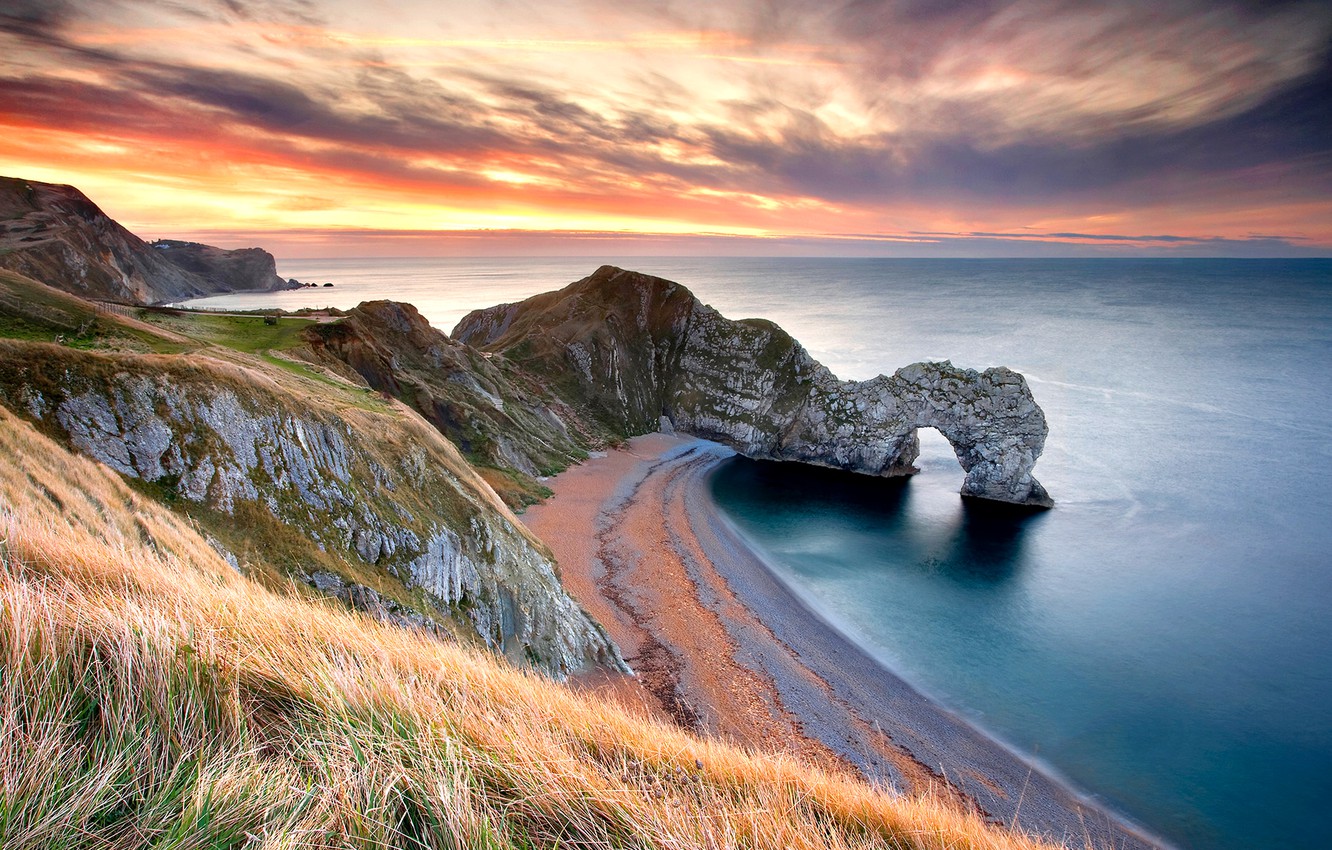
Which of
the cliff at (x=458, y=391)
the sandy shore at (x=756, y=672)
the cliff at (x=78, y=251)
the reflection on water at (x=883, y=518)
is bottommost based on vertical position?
the sandy shore at (x=756, y=672)

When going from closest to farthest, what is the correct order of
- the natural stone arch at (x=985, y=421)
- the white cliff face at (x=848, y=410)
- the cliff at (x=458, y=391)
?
the cliff at (x=458, y=391), the natural stone arch at (x=985, y=421), the white cliff face at (x=848, y=410)

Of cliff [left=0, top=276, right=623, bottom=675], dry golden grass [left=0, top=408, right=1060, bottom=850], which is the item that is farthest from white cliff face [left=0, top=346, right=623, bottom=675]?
dry golden grass [left=0, top=408, right=1060, bottom=850]

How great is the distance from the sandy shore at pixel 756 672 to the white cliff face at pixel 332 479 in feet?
13.8

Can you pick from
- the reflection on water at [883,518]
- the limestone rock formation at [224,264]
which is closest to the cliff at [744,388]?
the reflection on water at [883,518]

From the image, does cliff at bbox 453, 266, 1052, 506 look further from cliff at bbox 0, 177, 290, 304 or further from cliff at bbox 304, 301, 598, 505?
cliff at bbox 0, 177, 290, 304

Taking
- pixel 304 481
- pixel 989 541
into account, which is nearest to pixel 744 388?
pixel 989 541

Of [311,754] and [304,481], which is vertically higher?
[311,754]

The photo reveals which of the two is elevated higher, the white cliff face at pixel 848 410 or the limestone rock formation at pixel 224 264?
the limestone rock formation at pixel 224 264

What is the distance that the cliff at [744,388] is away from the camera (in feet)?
166

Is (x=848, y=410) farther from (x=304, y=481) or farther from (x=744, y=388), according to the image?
(x=304, y=481)

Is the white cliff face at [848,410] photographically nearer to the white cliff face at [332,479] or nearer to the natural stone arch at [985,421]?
the natural stone arch at [985,421]

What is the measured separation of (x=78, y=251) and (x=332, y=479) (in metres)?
105

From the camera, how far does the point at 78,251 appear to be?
83.8 m

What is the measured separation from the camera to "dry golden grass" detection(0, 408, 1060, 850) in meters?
2.35
